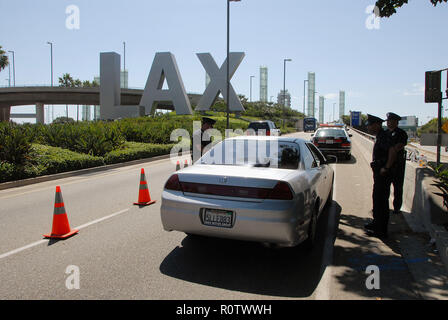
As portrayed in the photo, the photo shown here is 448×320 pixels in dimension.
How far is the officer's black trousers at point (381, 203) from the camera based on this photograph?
5.61 m

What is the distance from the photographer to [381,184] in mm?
5723

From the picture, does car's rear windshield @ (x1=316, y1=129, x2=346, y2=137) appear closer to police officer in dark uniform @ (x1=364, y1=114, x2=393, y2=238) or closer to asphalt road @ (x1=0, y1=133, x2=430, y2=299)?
asphalt road @ (x1=0, y1=133, x2=430, y2=299)

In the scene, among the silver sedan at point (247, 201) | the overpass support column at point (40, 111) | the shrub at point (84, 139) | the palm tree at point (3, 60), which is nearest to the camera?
the silver sedan at point (247, 201)

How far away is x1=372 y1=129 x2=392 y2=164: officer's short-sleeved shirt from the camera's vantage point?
575 cm

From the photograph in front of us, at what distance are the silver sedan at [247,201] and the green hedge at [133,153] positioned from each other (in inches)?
470

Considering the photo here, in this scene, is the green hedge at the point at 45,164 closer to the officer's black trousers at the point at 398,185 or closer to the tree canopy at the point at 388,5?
the officer's black trousers at the point at 398,185

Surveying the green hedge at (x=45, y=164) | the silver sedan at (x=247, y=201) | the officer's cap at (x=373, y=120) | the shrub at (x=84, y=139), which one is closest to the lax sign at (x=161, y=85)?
the shrub at (x=84, y=139)

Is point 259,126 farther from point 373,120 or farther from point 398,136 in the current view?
point 398,136

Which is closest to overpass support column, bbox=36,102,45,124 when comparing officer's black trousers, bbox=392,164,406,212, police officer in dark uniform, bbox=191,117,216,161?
police officer in dark uniform, bbox=191,117,216,161

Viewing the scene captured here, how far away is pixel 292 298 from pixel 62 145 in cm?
1601

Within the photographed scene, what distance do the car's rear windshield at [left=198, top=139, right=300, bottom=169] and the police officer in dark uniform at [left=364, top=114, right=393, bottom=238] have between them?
1.55 m

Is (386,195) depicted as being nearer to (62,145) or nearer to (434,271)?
(434,271)

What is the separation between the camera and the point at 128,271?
417cm

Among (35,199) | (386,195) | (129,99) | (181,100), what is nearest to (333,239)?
(386,195)
